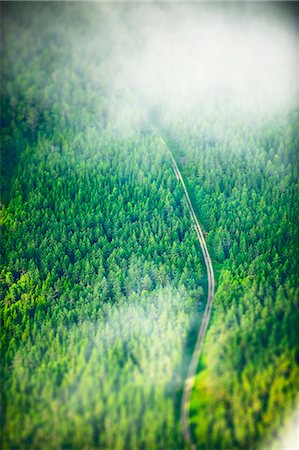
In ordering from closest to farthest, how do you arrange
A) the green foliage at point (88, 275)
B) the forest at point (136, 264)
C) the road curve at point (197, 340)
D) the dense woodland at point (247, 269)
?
the road curve at point (197, 340), the dense woodland at point (247, 269), the forest at point (136, 264), the green foliage at point (88, 275)

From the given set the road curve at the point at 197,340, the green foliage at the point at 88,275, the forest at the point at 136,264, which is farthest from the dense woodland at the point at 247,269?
the green foliage at the point at 88,275

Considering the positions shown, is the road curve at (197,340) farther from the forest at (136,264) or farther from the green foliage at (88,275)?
the green foliage at (88,275)

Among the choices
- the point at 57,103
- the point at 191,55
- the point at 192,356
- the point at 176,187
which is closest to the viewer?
the point at 192,356

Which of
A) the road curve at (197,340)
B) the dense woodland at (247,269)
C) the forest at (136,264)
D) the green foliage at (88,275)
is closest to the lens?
the road curve at (197,340)

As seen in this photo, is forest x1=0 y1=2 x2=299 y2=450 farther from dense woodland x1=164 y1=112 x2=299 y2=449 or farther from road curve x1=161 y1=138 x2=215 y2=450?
road curve x1=161 y1=138 x2=215 y2=450

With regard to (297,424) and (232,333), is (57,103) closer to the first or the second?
(232,333)

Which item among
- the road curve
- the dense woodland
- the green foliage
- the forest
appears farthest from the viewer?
the green foliage

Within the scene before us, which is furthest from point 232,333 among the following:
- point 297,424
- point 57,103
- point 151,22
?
point 151,22

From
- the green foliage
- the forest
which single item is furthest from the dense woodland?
the green foliage
